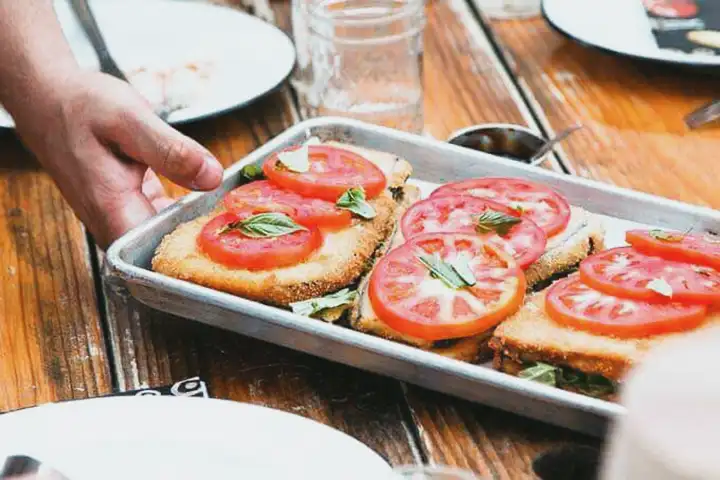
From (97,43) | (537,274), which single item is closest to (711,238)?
(537,274)

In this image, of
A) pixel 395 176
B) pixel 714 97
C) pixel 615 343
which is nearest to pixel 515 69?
pixel 714 97

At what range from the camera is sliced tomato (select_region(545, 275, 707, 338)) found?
Result: 1.19m

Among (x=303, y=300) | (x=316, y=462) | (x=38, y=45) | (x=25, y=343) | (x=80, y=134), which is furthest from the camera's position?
(x=38, y=45)

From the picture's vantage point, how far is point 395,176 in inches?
61.3

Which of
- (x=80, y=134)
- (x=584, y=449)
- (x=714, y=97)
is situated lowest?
(x=714, y=97)

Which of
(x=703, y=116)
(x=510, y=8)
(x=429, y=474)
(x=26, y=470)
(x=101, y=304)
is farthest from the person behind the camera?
(x=510, y=8)

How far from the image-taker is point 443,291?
1.26 meters

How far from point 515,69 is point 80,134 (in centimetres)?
95

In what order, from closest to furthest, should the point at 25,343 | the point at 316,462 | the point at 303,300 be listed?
the point at 316,462, the point at 303,300, the point at 25,343

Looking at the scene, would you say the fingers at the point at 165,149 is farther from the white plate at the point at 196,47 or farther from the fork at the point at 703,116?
the fork at the point at 703,116

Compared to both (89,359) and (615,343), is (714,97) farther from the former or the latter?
(89,359)

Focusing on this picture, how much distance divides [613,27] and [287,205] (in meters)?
1.00

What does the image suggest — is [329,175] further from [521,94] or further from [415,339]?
[521,94]

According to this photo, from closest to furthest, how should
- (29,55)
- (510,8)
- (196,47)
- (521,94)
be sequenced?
(29,55) < (521,94) < (196,47) < (510,8)
